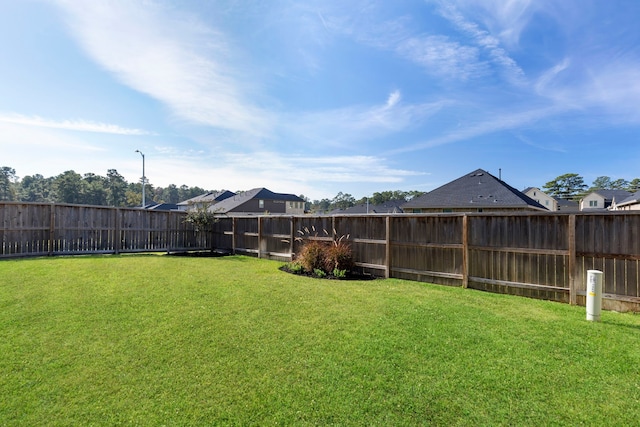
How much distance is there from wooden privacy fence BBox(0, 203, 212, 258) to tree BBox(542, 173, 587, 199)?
6869 cm

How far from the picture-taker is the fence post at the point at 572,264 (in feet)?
16.4

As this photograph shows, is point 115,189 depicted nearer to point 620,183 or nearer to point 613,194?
point 613,194

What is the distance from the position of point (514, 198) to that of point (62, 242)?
2224cm

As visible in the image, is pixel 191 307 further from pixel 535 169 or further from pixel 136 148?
pixel 535 169

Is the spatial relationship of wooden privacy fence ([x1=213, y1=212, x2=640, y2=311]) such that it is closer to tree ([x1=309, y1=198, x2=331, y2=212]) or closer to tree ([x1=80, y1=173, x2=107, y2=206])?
tree ([x1=80, y1=173, x2=107, y2=206])

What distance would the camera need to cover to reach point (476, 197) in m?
19.8

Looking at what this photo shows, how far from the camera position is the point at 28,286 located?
530 centimetres

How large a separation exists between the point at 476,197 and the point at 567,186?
55922 millimetres

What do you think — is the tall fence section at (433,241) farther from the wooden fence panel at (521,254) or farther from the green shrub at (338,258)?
the green shrub at (338,258)

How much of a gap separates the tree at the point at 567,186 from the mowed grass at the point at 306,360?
227 ft

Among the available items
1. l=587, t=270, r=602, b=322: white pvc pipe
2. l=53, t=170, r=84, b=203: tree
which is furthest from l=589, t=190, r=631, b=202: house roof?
l=53, t=170, r=84, b=203: tree

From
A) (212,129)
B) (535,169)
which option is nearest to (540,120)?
(535,169)

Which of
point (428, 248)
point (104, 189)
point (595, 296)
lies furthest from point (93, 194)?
point (595, 296)

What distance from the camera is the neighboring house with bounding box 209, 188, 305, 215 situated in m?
36.1
